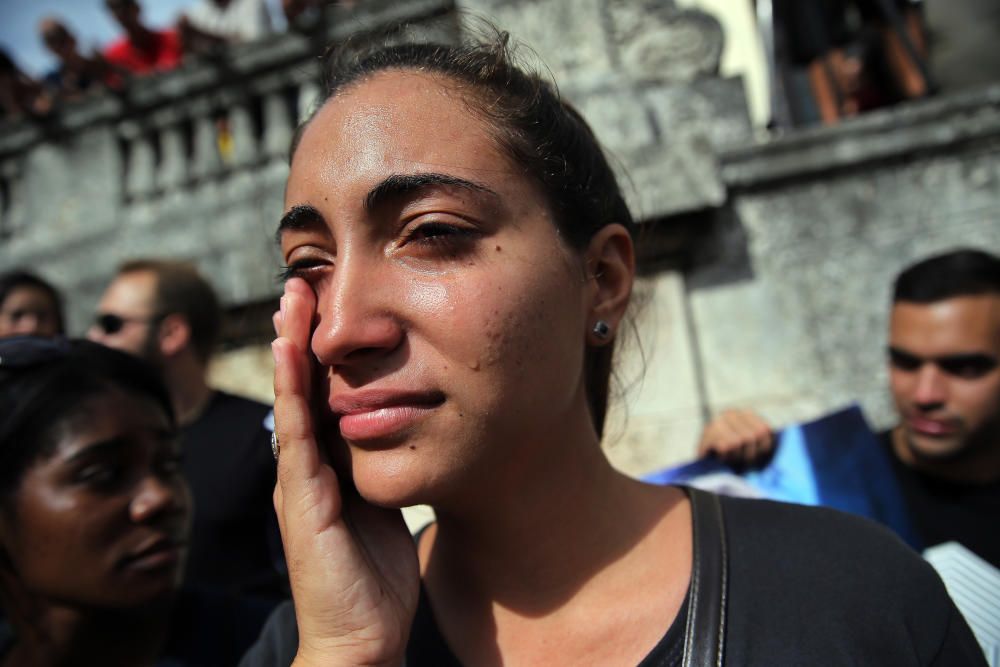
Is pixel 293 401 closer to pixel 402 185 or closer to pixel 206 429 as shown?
pixel 402 185

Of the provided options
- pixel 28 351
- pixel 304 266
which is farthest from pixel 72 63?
pixel 304 266

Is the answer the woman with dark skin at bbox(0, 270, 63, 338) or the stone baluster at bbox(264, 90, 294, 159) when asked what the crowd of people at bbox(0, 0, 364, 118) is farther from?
the woman with dark skin at bbox(0, 270, 63, 338)

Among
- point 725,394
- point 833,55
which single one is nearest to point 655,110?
point 725,394

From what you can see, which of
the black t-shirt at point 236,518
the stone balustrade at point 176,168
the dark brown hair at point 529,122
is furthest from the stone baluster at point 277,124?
the dark brown hair at point 529,122

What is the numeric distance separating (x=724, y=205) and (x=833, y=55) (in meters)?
2.57

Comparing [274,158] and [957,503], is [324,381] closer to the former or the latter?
[957,503]

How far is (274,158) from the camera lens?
3.88 m

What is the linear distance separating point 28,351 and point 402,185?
125 cm

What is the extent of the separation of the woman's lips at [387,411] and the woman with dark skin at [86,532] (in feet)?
3.02

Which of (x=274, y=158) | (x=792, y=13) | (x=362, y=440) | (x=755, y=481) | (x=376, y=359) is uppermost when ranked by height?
(x=792, y=13)

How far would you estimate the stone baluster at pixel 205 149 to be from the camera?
401 centimetres

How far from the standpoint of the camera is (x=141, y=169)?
4.16m

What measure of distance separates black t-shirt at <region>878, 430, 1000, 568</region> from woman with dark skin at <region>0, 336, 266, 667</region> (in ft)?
6.22

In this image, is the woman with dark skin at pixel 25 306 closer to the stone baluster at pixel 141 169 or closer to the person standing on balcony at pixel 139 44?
the stone baluster at pixel 141 169
